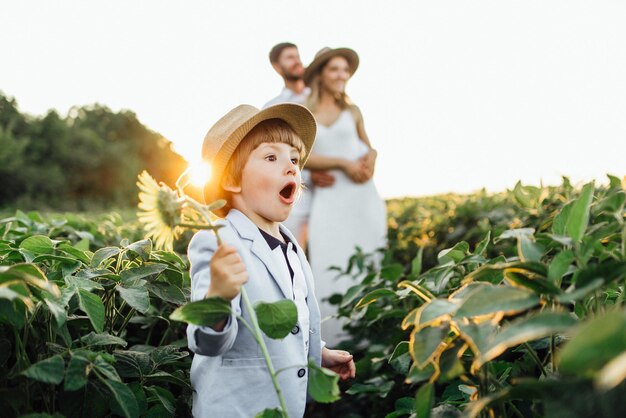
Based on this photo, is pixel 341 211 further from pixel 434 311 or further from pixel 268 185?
pixel 434 311

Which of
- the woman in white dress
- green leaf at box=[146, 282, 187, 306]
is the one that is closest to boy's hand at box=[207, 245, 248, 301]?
green leaf at box=[146, 282, 187, 306]

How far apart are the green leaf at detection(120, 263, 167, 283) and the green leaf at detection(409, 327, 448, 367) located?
2.72 feet

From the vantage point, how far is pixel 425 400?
104 cm

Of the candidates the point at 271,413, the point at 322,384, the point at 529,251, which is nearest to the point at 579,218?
the point at 529,251

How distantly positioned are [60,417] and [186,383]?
1.44 feet

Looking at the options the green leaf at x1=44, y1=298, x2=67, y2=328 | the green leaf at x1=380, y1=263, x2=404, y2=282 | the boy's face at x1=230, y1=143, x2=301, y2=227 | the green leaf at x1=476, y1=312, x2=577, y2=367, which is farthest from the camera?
the green leaf at x1=380, y1=263, x2=404, y2=282

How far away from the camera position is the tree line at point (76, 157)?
43.6 meters

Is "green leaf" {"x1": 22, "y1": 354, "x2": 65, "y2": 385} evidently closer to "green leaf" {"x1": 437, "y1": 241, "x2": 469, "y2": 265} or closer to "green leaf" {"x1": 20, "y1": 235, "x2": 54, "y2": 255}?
"green leaf" {"x1": 20, "y1": 235, "x2": 54, "y2": 255}

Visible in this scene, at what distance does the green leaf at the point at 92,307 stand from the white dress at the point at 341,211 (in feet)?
13.3

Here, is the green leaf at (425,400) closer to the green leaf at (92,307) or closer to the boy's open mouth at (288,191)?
the green leaf at (92,307)

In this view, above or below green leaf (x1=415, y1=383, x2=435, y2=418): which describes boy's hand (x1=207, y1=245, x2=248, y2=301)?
above

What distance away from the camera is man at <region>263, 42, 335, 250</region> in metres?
5.56

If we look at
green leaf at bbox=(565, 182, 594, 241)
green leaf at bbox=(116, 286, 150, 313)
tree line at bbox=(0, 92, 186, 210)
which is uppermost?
tree line at bbox=(0, 92, 186, 210)

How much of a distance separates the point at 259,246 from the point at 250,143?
15.1 inches
